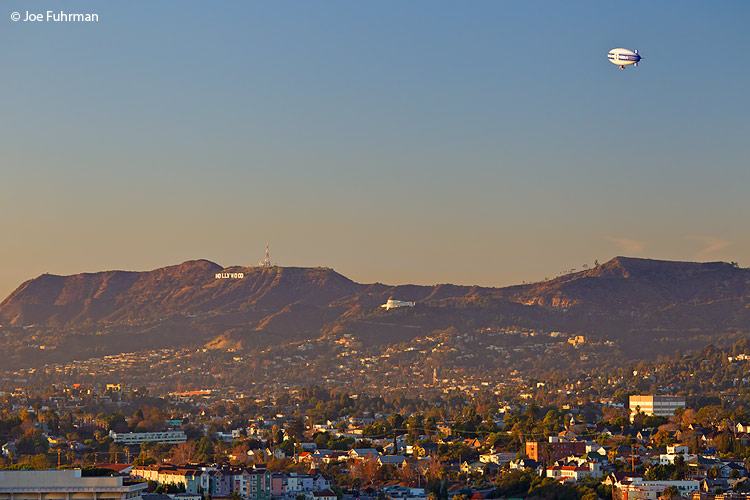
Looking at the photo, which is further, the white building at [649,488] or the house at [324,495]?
the house at [324,495]

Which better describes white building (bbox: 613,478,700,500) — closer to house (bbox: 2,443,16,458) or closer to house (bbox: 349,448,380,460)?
house (bbox: 349,448,380,460)

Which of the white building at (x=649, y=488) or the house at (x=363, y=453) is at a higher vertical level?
the house at (x=363, y=453)

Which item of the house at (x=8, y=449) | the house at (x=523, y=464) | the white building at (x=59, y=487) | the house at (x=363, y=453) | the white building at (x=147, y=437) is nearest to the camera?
the white building at (x=59, y=487)

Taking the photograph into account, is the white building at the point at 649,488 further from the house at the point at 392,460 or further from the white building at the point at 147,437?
the white building at the point at 147,437

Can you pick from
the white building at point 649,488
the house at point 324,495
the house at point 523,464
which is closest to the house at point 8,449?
the house at point 324,495

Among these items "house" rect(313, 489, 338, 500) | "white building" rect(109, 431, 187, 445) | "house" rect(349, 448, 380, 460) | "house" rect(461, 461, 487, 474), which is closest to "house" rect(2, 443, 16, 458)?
"white building" rect(109, 431, 187, 445)

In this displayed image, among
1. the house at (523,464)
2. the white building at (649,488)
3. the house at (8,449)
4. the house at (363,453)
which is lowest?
the white building at (649,488)

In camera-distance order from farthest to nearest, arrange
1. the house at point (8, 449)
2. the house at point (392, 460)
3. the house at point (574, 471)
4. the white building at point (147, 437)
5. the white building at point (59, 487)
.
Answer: the white building at point (147, 437) → the house at point (8, 449) → the house at point (392, 460) → the house at point (574, 471) → the white building at point (59, 487)

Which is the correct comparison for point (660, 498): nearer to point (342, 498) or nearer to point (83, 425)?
point (342, 498)
